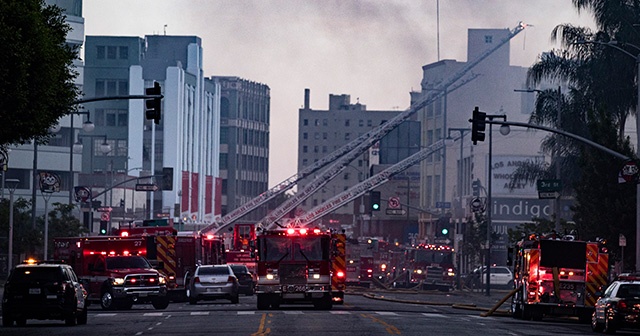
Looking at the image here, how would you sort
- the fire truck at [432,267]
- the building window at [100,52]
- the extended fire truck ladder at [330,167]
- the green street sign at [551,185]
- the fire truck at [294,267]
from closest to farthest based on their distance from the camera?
1. the fire truck at [294,267]
2. the green street sign at [551,185]
3. the fire truck at [432,267]
4. the extended fire truck ladder at [330,167]
5. the building window at [100,52]

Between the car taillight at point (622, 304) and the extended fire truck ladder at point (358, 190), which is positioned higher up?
the extended fire truck ladder at point (358, 190)

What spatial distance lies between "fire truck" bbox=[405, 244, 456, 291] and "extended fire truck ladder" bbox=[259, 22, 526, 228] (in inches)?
624

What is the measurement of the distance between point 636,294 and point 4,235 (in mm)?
53865

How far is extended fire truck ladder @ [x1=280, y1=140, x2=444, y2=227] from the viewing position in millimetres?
113375

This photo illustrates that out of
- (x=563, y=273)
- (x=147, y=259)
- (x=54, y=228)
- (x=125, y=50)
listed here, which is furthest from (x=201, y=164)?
(x=563, y=273)

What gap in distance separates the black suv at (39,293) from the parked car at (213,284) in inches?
661

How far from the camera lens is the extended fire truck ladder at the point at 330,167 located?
111 m

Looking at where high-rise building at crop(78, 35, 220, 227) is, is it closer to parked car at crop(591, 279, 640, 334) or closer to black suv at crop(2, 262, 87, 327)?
black suv at crop(2, 262, 87, 327)

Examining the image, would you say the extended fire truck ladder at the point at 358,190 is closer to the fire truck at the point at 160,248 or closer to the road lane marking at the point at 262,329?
the fire truck at the point at 160,248

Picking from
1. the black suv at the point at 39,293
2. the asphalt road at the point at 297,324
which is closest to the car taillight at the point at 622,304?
the asphalt road at the point at 297,324

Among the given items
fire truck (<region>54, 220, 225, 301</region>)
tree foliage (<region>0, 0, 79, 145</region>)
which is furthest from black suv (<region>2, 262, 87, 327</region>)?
fire truck (<region>54, 220, 225, 301</region>)

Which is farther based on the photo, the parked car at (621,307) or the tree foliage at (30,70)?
the parked car at (621,307)

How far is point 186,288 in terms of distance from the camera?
5938 cm

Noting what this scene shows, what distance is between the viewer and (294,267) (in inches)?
1825
